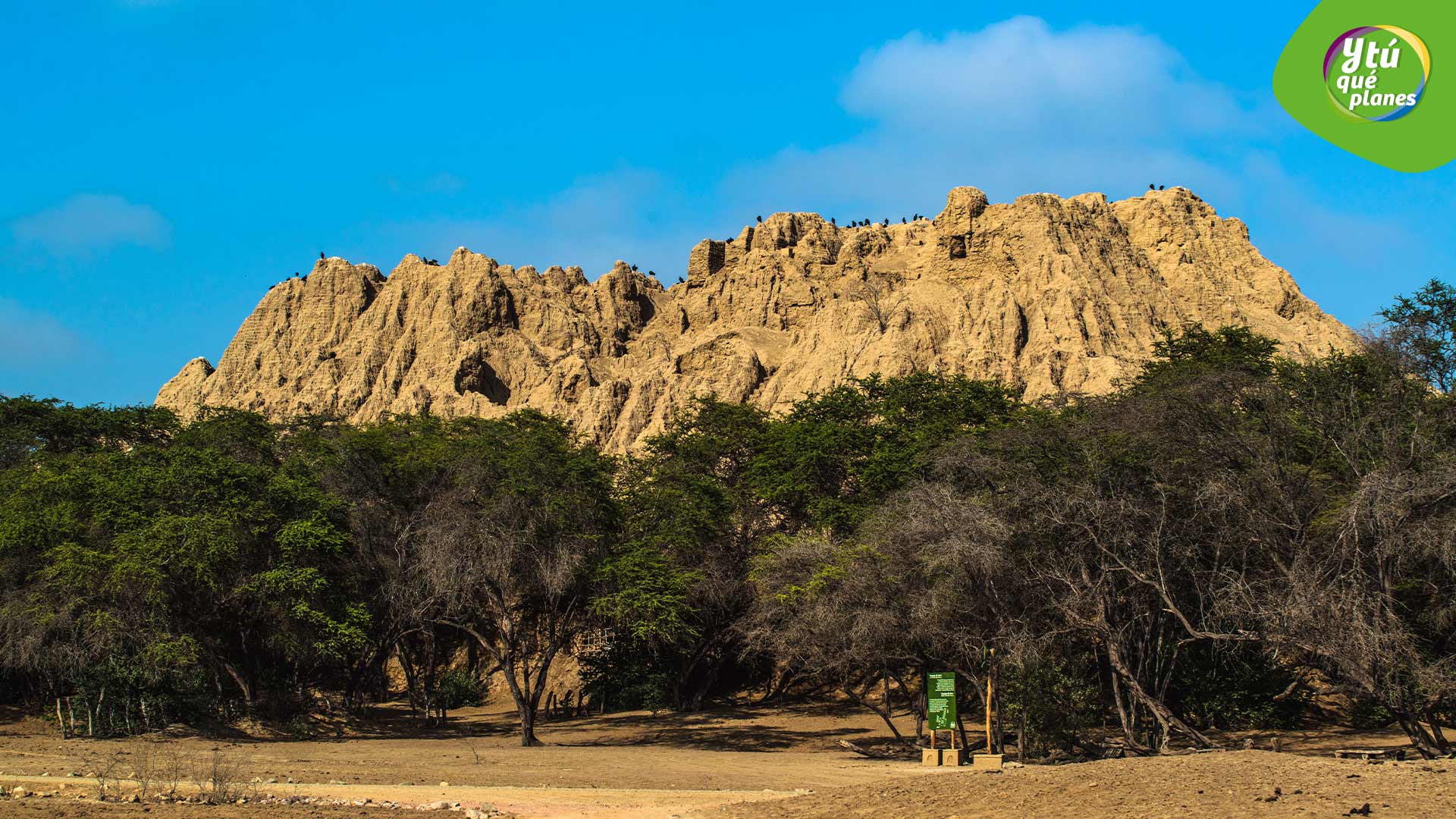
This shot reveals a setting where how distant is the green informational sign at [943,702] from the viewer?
2086cm

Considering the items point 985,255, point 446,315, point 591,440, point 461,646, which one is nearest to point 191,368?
point 446,315

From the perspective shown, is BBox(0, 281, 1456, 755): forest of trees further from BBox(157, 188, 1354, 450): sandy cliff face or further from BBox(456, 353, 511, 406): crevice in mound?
BBox(456, 353, 511, 406): crevice in mound

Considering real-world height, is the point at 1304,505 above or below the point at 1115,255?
below

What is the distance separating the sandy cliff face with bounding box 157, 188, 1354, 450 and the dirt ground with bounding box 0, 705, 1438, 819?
2855 cm

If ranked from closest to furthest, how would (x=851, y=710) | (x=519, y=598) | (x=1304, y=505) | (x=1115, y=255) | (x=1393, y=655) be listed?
(x=1393, y=655), (x=1304, y=505), (x=519, y=598), (x=851, y=710), (x=1115, y=255)

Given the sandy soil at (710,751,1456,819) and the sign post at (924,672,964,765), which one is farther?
the sign post at (924,672,964,765)

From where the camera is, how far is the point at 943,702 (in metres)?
21.0

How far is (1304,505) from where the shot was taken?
21.9 m

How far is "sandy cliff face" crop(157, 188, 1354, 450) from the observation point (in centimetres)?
5797

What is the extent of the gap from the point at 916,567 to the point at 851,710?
39.3 ft

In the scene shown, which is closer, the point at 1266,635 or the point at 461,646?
the point at 1266,635

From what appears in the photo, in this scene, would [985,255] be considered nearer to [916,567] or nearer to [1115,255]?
[1115,255]

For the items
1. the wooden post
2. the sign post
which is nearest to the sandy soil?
the sign post

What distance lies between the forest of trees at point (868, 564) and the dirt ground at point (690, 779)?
186cm
